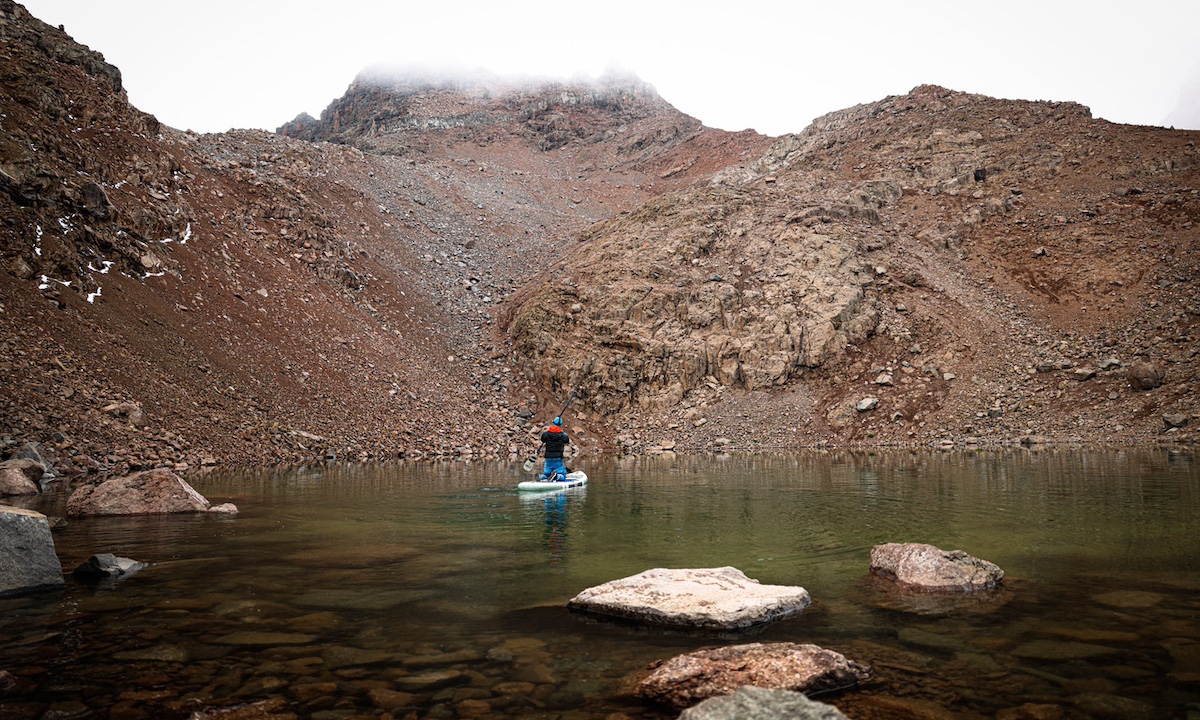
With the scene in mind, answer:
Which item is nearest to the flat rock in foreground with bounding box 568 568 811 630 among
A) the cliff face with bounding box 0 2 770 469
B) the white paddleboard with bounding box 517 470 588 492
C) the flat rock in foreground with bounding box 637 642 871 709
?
the flat rock in foreground with bounding box 637 642 871 709

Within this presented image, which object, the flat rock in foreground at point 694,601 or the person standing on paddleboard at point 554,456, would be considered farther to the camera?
the person standing on paddleboard at point 554,456

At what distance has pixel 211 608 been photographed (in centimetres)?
714

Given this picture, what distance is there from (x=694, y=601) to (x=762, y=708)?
3.23 metres

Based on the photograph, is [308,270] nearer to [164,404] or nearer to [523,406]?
[523,406]

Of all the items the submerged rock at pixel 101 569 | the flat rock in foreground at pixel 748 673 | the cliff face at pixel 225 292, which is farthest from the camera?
the cliff face at pixel 225 292

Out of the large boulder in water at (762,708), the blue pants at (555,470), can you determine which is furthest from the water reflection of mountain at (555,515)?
the large boulder in water at (762,708)

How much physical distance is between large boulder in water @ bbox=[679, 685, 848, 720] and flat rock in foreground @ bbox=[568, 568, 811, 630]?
2740mm

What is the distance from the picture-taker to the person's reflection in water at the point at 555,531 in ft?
34.5

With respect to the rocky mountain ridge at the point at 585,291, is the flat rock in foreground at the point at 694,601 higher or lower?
lower

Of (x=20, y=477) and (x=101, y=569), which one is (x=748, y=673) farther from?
(x=20, y=477)

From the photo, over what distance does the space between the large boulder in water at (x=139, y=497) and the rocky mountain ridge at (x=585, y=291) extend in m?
8.28

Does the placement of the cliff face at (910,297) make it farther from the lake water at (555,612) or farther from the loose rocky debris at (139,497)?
the loose rocky debris at (139,497)

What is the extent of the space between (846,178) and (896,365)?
21380 mm

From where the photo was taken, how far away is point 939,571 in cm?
797
